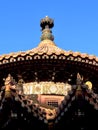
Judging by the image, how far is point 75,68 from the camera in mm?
12992

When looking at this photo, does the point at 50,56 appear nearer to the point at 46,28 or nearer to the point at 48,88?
the point at 48,88

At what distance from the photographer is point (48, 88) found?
1371 cm

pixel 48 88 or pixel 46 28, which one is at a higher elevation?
pixel 46 28

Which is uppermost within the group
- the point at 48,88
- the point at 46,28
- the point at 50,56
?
the point at 46,28

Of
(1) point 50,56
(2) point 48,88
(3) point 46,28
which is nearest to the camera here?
(1) point 50,56

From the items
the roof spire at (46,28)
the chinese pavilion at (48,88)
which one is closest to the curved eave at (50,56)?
the chinese pavilion at (48,88)

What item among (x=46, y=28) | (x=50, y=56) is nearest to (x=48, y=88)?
(x=50, y=56)

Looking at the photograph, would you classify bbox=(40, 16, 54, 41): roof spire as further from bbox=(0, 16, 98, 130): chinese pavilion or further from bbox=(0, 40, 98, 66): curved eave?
bbox=(0, 40, 98, 66): curved eave

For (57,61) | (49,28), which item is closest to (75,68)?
(57,61)

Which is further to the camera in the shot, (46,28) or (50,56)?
(46,28)

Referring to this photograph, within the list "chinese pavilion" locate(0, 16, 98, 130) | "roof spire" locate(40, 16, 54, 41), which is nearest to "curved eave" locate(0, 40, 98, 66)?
"chinese pavilion" locate(0, 16, 98, 130)

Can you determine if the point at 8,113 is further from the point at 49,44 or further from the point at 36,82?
the point at 49,44

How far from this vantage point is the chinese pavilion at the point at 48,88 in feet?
30.3

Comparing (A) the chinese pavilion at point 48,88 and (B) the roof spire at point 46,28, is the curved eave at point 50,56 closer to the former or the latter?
(A) the chinese pavilion at point 48,88
